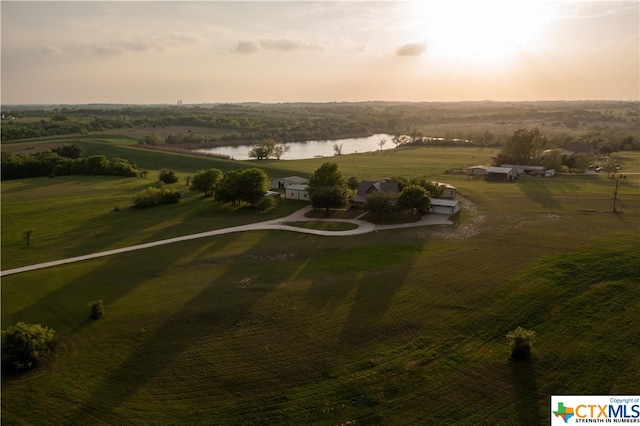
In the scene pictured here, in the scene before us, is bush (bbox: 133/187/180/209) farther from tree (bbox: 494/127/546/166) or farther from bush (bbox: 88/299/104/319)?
tree (bbox: 494/127/546/166)

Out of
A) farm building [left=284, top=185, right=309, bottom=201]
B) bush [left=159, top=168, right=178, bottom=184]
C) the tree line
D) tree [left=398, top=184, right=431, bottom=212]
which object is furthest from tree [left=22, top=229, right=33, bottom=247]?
the tree line

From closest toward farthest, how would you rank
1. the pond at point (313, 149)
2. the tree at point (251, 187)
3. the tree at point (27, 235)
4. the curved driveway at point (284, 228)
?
the curved driveway at point (284, 228) < the tree at point (27, 235) < the tree at point (251, 187) < the pond at point (313, 149)

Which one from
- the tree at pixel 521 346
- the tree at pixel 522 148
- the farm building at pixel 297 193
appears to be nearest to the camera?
the tree at pixel 521 346

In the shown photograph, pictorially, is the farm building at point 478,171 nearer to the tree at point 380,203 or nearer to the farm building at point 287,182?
the farm building at point 287,182

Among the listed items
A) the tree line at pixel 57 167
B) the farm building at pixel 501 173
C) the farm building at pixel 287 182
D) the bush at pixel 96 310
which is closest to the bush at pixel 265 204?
the farm building at pixel 287 182

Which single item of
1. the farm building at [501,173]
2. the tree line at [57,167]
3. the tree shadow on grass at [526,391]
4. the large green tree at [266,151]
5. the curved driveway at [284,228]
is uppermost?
the large green tree at [266,151]

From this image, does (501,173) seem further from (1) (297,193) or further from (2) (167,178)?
(2) (167,178)

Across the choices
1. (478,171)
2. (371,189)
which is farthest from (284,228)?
(478,171)

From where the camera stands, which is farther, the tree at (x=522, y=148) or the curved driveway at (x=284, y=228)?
the tree at (x=522, y=148)

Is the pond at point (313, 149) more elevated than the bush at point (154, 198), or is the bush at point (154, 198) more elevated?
the pond at point (313, 149)
